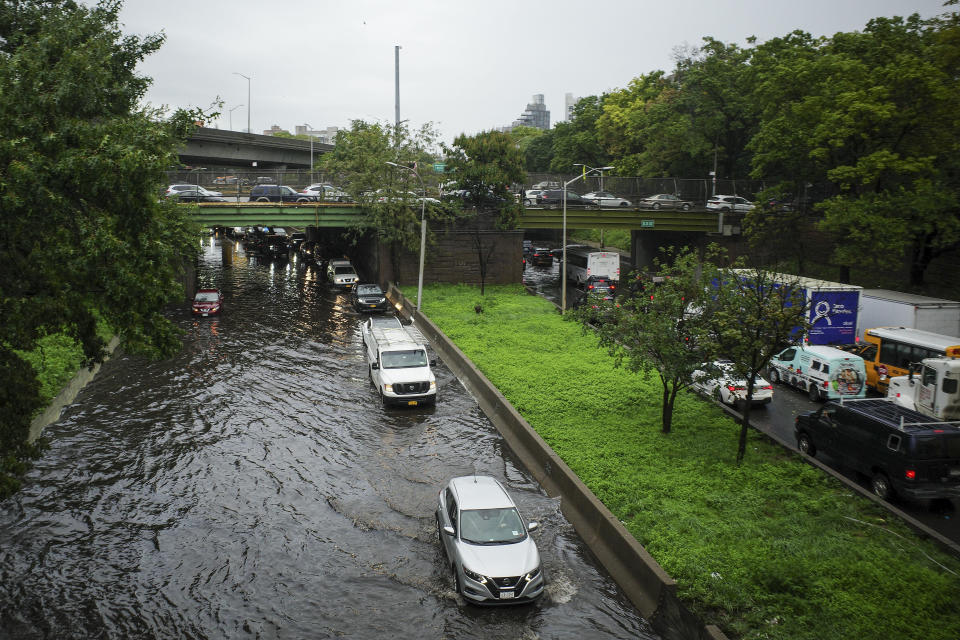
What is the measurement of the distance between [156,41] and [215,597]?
2291 centimetres

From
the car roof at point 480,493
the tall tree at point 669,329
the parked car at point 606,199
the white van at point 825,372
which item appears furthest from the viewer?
the parked car at point 606,199

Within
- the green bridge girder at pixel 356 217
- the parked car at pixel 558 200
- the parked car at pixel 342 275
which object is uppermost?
the parked car at pixel 558 200

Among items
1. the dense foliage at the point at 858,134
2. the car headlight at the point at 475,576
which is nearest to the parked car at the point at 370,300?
the dense foliage at the point at 858,134

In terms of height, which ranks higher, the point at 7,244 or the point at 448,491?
the point at 7,244

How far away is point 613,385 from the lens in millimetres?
23094

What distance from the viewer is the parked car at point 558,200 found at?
47.6 m

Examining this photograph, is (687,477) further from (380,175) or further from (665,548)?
(380,175)

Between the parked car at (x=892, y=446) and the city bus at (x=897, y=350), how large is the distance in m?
6.70

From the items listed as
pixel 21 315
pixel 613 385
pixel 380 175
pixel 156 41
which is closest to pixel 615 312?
pixel 613 385

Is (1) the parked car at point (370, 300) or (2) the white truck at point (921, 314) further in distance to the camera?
(1) the parked car at point (370, 300)

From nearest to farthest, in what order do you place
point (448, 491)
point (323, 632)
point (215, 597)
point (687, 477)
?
point (323, 632)
point (215, 597)
point (448, 491)
point (687, 477)

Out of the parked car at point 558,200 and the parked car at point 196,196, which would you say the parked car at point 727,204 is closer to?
the parked car at point 558,200

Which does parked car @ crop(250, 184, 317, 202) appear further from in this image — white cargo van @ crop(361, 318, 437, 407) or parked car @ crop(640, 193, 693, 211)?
parked car @ crop(640, 193, 693, 211)

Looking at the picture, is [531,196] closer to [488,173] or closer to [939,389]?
[488,173]
